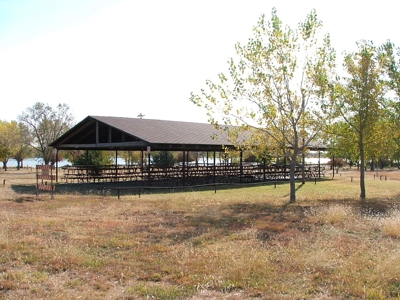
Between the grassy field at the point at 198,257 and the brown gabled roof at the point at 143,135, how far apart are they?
10.4 metres

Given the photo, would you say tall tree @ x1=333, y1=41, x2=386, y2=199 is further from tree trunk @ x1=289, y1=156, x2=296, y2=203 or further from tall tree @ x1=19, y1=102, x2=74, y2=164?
tall tree @ x1=19, y1=102, x2=74, y2=164

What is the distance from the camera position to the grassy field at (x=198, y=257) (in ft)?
15.3

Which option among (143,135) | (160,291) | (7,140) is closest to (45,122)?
(7,140)

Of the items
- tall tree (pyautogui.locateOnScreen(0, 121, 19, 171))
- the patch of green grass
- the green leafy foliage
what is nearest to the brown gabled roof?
the green leafy foliage

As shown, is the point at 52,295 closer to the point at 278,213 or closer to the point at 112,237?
the point at 112,237

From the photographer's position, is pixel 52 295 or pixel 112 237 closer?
pixel 52 295

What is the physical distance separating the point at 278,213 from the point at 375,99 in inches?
314

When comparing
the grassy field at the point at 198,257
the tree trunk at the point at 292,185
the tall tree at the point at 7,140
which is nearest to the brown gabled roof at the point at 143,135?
the tree trunk at the point at 292,185

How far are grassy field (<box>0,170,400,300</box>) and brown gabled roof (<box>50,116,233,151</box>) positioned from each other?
10.4 meters

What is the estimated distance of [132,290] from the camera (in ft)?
15.2

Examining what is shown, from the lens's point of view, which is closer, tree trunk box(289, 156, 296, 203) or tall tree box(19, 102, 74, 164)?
tree trunk box(289, 156, 296, 203)

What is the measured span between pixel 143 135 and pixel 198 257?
1507 cm

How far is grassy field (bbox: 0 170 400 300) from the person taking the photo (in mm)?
4656

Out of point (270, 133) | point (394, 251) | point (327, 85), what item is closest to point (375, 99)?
point (327, 85)
